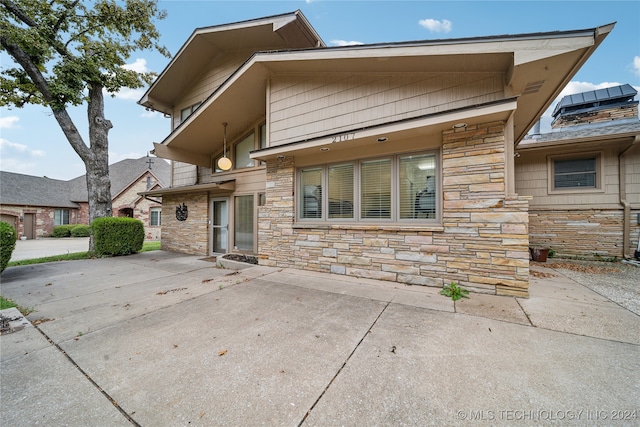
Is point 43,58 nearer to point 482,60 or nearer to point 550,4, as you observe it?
point 482,60

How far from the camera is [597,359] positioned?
80.0 inches

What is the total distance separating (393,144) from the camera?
4426 mm

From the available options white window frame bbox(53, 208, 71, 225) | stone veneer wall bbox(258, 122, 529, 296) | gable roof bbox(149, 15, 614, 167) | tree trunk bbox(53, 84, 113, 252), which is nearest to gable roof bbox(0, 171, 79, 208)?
white window frame bbox(53, 208, 71, 225)

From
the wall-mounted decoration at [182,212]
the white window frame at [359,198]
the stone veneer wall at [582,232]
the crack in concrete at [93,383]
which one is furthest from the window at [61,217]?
A: the stone veneer wall at [582,232]

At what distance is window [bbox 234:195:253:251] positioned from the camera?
726cm

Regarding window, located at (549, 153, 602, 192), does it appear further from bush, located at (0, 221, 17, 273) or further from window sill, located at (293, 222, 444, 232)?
bush, located at (0, 221, 17, 273)

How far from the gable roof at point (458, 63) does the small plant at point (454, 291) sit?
116 inches

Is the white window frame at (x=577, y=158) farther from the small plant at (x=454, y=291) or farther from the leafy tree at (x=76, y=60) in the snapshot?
the leafy tree at (x=76, y=60)

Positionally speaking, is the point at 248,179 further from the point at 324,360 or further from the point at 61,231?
the point at 61,231

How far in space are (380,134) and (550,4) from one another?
7.80 m

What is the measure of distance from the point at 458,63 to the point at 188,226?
29.8 feet

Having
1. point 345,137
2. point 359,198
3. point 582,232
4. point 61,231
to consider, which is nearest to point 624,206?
point 582,232

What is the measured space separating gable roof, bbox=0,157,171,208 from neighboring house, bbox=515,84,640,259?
2450cm

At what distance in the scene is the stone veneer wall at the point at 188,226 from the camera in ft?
27.2
